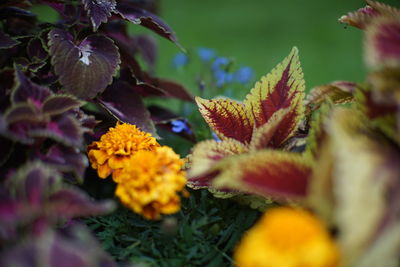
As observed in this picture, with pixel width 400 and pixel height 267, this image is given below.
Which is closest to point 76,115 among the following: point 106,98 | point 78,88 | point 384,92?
point 78,88

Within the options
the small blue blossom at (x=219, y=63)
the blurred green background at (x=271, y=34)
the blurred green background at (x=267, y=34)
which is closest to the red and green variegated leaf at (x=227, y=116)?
the small blue blossom at (x=219, y=63)

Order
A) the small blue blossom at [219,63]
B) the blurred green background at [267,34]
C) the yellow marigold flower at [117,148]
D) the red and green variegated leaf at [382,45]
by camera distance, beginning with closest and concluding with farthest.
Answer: the red and green variegated leaf at [382,45] → the yellow marigold flower at [117,148] → the small blue blossom at [219,63] → the blurred green background at [267,34]

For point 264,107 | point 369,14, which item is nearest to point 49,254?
point 264,107

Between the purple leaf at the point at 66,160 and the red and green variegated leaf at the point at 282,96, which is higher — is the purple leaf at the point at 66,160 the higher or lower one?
the lower one

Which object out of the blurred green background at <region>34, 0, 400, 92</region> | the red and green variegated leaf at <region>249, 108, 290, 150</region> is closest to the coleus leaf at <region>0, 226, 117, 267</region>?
the red and green variegated leaf at <region>249, 108, 290, 150</region>

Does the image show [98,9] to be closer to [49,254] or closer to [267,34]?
[49,254]

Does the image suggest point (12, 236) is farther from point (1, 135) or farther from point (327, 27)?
point (327, 27)

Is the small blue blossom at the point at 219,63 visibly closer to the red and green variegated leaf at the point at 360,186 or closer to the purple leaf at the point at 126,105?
the purple leaf at the point at 126,105
